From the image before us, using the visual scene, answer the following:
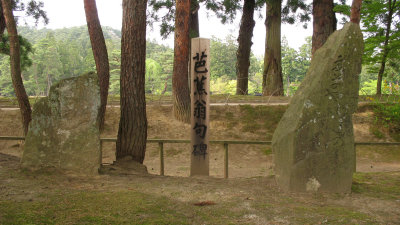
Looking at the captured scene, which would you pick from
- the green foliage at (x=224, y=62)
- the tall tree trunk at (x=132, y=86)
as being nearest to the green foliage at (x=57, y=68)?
the green foliage at (x=224, y=62)

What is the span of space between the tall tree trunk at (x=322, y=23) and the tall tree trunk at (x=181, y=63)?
5.11 metres

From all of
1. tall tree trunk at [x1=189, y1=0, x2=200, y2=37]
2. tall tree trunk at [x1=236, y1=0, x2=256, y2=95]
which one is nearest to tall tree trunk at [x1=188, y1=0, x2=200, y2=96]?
tall tree trunk at [x1=189, y1=0, x2=200, y2=37]

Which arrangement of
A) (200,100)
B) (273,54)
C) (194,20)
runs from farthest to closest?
1. (273,54)
2. (194,20)
3. (200,100)

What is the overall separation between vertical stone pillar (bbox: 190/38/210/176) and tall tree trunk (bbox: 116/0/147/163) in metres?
0.89

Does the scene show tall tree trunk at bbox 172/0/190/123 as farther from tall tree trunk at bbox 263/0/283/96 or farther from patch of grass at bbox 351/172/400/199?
patch of grass at bbox 351/172/400/199

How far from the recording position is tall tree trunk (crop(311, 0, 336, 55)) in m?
12.0

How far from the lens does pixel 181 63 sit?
10.7m

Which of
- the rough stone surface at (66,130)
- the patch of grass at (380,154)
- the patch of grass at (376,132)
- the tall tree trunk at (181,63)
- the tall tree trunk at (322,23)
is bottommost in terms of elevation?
the patch of grass at (380,154)

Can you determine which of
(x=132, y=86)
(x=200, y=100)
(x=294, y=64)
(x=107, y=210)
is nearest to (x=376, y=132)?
(x=200, y=100)

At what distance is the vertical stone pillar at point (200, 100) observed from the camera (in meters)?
5.50

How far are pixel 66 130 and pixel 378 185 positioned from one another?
422 centimetres

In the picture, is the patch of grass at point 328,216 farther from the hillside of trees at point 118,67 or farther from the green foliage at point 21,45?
the hillside of trees at point 118,67

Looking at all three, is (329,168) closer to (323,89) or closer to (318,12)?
(323,89)

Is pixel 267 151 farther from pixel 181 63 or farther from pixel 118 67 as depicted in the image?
pixel 118 67
